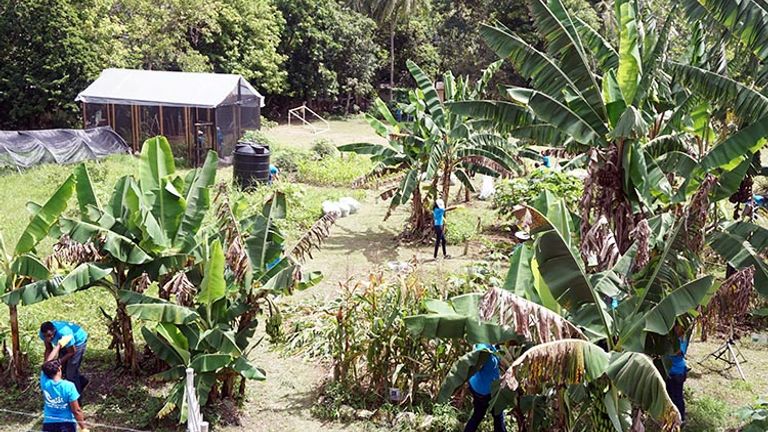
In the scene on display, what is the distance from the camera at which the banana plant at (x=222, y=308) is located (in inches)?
292

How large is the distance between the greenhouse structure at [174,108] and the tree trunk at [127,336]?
14538 mm

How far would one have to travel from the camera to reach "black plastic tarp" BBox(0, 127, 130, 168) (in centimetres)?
1991

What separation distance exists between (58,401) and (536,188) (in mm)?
11872

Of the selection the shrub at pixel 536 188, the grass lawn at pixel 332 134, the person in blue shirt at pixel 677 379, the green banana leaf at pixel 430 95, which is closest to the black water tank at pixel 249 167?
the green banana leaf at pixel 430 95

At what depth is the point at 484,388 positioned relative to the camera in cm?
712

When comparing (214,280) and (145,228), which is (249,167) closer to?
(145,228)

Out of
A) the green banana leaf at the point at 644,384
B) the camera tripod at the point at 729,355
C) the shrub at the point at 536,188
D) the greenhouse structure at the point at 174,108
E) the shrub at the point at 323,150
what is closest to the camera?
the green banana leaf at the point at 644,384

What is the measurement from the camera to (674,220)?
27.3 ft

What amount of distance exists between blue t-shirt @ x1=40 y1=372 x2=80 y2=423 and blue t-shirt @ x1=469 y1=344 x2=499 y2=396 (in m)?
3.79

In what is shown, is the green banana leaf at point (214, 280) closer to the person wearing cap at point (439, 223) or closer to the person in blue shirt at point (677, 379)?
the person in blue shirt at point (677, 379)

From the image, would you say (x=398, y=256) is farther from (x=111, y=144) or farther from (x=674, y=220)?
(x=111, y=144)

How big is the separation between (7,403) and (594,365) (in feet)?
21.5

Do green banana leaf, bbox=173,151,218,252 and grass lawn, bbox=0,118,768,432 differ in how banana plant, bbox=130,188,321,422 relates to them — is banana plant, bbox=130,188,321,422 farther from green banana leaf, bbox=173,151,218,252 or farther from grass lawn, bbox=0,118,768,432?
grass lawn, bbox=0,118,768,432

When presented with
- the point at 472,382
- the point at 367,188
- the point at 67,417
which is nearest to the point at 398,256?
the point at 367,188
